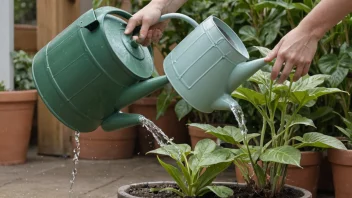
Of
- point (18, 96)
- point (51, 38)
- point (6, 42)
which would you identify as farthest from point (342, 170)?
point (6, 42)

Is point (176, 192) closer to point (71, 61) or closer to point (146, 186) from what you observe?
point (146, 186)

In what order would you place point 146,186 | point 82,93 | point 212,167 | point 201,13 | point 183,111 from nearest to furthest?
point 82,93 < point 212,167 < point 146,186 < point 183,111 < point 201,13

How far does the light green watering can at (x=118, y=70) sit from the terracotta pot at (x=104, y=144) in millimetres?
2132

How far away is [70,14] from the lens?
4117 millimetres

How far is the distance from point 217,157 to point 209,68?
0.47 metres

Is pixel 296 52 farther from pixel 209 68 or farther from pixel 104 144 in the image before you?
pixel 104 144

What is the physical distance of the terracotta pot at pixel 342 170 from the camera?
2744 millimetres

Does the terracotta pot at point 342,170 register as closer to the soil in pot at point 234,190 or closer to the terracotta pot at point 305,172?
the terracotta pot at point 305,172

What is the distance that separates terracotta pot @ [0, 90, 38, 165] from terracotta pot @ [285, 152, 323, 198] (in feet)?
5.40

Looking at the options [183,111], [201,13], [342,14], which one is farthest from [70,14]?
[342,14]

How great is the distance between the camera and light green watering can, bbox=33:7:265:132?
1.68 metres

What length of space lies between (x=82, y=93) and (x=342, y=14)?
70 centimetres

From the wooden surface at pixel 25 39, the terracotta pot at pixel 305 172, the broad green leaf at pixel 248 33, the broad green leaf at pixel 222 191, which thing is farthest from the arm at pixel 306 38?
the wooden surface at pixel 25 39

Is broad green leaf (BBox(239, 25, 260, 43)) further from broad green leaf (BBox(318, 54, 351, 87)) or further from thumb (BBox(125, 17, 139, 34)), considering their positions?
thumb (BBox(125, 17, 139, 34))
